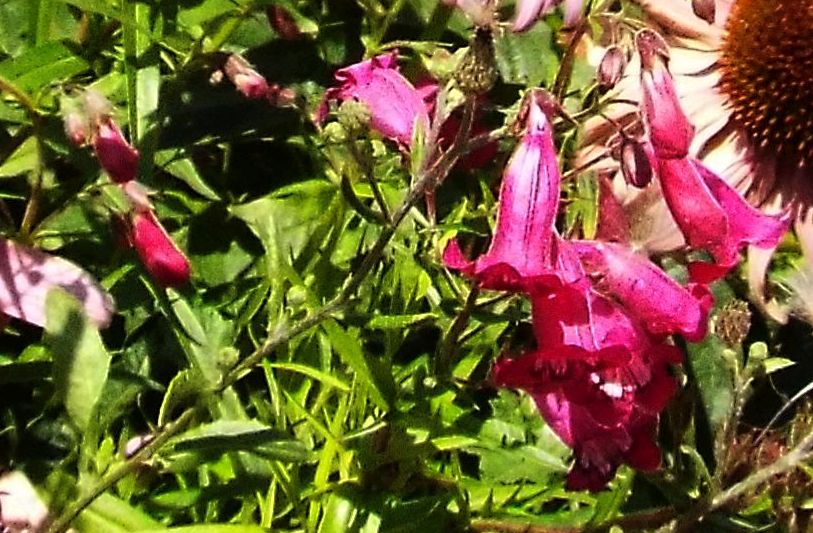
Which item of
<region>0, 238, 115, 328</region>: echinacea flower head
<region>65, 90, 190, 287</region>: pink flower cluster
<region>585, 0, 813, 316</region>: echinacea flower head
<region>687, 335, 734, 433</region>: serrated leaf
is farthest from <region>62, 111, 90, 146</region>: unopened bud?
<region>585, 0, 813, 316</region>: echinacea flower head

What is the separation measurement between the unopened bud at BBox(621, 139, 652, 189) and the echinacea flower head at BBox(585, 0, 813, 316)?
456 millimetres

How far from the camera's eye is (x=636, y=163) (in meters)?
0.65

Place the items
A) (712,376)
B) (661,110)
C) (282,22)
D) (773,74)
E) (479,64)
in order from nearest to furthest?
(479,64)
(661,110)
(282,22)
(712,376)
(773,74)

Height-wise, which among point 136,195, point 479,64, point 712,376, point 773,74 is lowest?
point 712,376

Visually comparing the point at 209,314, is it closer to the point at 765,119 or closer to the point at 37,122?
the point at 37,122

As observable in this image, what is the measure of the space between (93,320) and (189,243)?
166mm

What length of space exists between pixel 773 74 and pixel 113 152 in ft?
2.32

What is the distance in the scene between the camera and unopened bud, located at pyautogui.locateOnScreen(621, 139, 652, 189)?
25.5 inches

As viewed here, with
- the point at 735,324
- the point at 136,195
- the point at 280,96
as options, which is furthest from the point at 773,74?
the point at 136,195

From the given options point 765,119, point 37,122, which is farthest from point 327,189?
point 765,119

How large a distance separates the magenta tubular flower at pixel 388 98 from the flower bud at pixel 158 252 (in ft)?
0.43

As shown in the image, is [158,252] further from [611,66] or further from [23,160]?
[611,66]

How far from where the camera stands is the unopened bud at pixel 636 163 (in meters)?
0.65

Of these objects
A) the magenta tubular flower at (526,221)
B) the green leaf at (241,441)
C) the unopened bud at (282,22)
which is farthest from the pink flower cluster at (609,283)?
the unopened bud at (282,22)
